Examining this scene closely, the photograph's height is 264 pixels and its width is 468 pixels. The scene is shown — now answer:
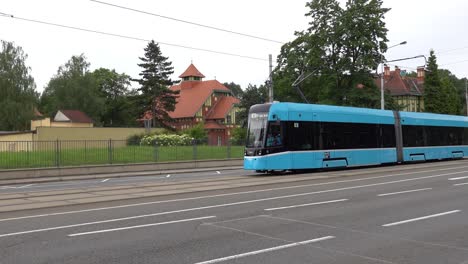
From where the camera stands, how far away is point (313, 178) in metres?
19.2

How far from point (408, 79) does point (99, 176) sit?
8740 cm

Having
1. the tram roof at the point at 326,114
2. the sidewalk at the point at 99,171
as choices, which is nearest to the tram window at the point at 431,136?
the tram roof at the point at 326,114

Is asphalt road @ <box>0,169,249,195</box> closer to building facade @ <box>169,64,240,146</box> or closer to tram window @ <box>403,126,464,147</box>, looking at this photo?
tram window @ <box>403,126,464,147</box>

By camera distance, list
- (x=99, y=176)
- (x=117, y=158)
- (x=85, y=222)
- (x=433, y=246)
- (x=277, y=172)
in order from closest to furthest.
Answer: (x=433, y=246) < (x=85, y=222) < (x=277, y=172) < (x=99, y=176) < (x=117, y=158)

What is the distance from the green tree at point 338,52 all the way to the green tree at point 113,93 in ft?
183

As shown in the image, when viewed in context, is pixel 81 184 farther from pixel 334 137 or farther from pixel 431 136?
pixel 431 136

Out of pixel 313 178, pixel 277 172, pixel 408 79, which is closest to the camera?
pixel 313 178

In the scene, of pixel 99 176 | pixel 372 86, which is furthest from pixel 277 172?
pixel 372 86

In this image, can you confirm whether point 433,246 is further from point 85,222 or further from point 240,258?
point 85,222

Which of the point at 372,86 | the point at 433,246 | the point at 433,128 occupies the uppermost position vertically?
the point at 372,86

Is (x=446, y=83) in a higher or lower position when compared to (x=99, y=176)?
higher

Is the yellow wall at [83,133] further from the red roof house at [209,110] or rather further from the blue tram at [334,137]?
the red roof house at [209,110]

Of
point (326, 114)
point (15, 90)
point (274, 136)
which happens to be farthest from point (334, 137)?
point (15, 90)

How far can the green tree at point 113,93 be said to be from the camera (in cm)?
10369
